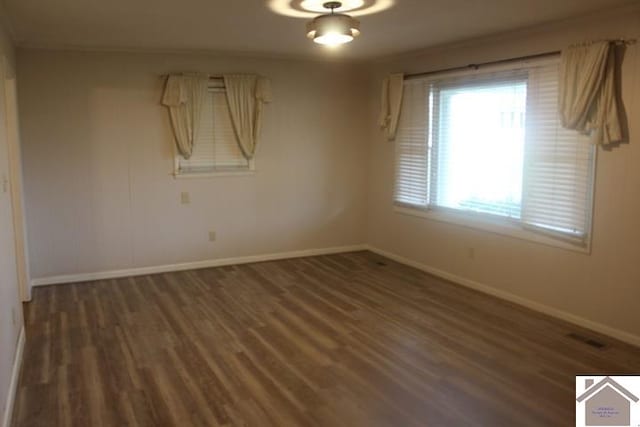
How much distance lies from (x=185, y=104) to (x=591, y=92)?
3905 mm

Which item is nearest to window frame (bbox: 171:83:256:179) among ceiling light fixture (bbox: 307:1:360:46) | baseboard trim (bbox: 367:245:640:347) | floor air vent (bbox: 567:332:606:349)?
baseboard trim (bbox: 367:245:640:347)

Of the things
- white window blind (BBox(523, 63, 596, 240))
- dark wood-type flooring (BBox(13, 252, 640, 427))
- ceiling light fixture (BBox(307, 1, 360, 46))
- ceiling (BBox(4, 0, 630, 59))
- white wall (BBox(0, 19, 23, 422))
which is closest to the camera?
white wall (BBox(0, 19, 23, 422))

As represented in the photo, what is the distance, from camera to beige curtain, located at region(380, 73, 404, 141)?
19.8ft

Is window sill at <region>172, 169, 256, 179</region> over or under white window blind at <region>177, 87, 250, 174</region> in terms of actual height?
under

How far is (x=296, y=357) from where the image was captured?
3.71 m

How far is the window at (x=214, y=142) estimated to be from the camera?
5.93 m

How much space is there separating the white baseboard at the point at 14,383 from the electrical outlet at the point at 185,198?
7.60 ft

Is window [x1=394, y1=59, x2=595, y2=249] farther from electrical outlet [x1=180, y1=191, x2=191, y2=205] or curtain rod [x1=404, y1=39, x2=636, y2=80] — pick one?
electrical outlet [x1=180, y1=191, x2=191, y2=205]

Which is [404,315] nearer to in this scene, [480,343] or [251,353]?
[480,343]

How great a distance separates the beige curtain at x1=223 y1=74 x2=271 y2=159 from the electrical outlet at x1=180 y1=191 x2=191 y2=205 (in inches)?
31.6

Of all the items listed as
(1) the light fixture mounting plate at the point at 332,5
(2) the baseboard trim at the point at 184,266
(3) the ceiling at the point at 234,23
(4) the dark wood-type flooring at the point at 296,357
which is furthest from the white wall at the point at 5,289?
(1) the light fixture mounting plate at the point at 332,5

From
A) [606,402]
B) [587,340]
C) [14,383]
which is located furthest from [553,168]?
[14,383]

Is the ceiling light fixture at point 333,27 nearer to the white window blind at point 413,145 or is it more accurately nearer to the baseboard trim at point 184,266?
the white window blind at point 413,145

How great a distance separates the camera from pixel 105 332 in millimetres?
4172
